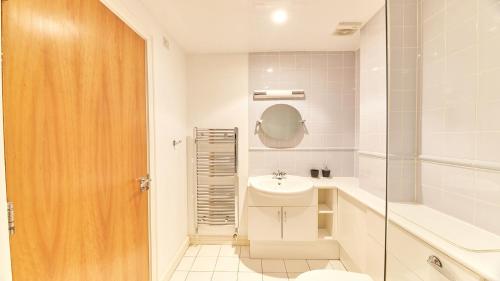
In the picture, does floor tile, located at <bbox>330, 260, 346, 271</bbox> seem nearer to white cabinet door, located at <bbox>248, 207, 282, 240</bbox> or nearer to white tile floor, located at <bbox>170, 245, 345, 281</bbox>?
white tile floor, located at <bbox>170, 245, 345, 281</bbox>

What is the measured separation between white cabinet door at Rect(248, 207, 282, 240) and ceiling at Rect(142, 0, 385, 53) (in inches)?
68.0

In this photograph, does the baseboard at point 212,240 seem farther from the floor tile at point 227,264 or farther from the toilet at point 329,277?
the toilet at point 329,277

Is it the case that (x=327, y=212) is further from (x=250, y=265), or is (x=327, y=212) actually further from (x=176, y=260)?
(x=176, y=260)

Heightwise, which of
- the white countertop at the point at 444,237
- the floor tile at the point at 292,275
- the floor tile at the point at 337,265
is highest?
the white countertop at the point at 444,237

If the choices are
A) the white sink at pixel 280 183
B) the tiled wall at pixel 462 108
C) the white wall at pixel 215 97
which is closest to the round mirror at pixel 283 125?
the white wall at pixel 215 97

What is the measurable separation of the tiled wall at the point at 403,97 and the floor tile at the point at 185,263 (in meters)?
1.97

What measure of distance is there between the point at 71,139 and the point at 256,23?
5.38 feet

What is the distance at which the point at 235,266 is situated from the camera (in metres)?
2.25

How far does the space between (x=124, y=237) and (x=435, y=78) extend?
83.1 inches

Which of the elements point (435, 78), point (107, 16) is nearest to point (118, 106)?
point (107, 16)

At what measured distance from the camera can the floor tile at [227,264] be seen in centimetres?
222

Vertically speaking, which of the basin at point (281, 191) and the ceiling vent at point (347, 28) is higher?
the ceiling vent at point (347, 28)

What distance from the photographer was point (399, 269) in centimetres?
115

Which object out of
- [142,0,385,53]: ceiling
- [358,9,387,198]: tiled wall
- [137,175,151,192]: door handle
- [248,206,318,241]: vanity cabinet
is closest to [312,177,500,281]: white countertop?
[358,9,387,198]: tiled wall
